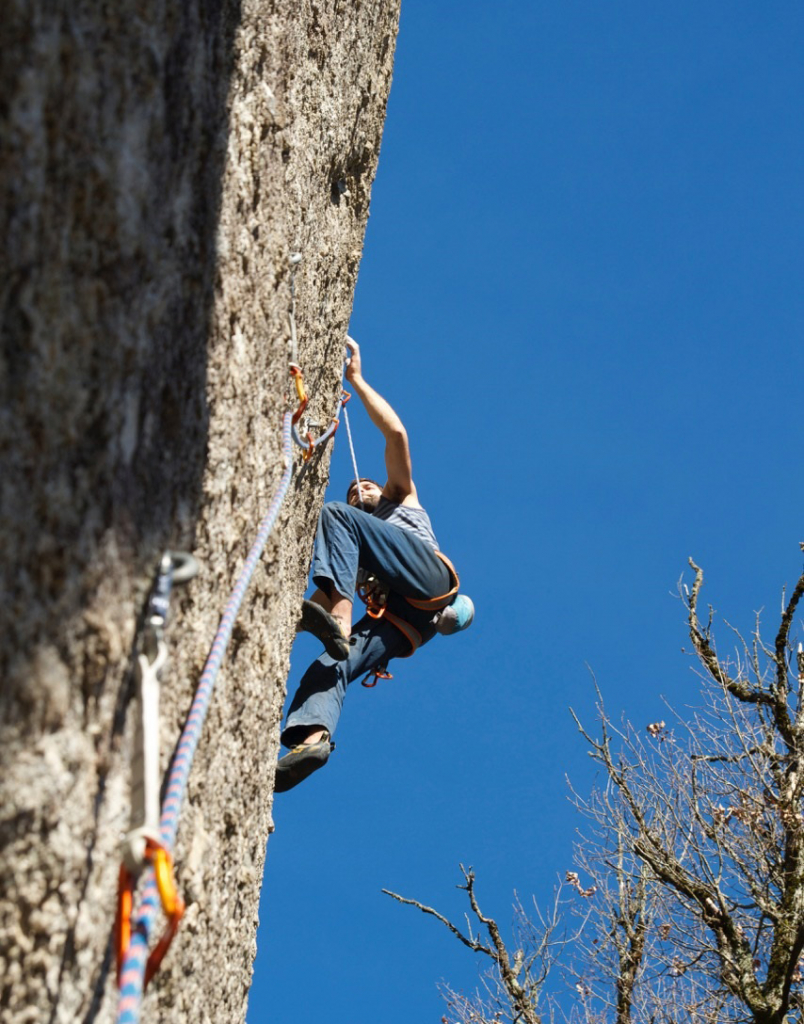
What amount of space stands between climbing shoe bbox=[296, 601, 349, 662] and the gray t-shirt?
35.7 inches

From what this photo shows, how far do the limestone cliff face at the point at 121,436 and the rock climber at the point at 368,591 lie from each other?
159 centimetres

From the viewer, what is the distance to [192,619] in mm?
2455

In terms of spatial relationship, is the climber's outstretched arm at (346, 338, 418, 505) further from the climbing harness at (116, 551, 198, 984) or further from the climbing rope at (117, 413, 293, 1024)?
the climbing harness at (116, 551, 198, 984)

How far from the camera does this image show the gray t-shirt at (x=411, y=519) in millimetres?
5902

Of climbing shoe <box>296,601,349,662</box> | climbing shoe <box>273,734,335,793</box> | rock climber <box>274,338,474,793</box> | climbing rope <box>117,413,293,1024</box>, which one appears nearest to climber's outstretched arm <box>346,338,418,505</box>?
rock climber <box>274,338,474,793</box>

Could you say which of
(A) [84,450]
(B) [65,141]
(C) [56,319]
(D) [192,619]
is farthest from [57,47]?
(D) [192,619]

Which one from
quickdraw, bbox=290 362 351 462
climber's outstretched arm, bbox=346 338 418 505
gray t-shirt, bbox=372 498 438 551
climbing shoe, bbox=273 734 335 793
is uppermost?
climber's outstretched arm, bbox=346 338 418 505

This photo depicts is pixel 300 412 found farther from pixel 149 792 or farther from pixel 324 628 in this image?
pixel 149 792

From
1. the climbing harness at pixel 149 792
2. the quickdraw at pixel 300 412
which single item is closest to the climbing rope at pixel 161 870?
the climbing harness at pixel 149 792

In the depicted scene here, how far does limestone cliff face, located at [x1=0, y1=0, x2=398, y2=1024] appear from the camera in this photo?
5.43ft

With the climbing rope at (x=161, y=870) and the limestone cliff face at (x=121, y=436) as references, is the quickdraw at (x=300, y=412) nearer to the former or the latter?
the limestone cliff face at (x=121, y=436)

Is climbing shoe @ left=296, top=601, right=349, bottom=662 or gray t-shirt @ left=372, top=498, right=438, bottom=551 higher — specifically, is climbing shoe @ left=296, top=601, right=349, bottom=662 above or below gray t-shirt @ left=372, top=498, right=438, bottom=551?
below

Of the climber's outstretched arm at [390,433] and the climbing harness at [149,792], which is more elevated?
the climber's outstretched arm at [390,433]

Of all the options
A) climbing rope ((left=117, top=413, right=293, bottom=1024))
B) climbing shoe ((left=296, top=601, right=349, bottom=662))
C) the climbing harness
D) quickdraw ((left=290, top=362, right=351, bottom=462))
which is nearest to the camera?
climbing rope ((left=117, top=413, right=293, bottom=1024))
